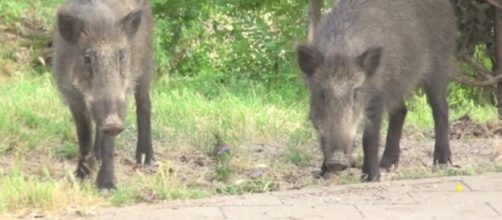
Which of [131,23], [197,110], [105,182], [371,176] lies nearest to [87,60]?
[131,23]

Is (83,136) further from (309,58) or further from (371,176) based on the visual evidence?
(371,176)

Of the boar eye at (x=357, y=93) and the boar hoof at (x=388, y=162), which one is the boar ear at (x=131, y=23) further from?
the boar hoof at (x=388, y=162)

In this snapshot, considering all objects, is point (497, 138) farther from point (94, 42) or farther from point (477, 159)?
point (94, 42)

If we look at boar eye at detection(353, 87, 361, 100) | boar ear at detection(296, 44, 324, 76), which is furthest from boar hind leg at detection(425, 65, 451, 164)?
boar ear at detection(296, 44, 324, 76)

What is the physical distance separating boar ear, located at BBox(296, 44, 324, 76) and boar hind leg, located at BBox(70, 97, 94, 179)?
1392mm

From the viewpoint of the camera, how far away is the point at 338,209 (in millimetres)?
5637

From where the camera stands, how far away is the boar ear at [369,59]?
681 cm

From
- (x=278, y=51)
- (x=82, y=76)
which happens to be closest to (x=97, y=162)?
(x=82, y=76)

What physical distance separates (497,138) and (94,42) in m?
3.61

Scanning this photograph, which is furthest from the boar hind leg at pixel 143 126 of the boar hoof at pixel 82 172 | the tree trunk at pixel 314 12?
the tree trunk at pixel 314 12

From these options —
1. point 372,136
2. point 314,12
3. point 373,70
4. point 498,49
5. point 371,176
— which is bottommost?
point 371,176

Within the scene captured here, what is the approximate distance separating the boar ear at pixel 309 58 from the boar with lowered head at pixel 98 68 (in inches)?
41.4

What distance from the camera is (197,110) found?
30.7ft

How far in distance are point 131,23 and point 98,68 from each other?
1.51ft
